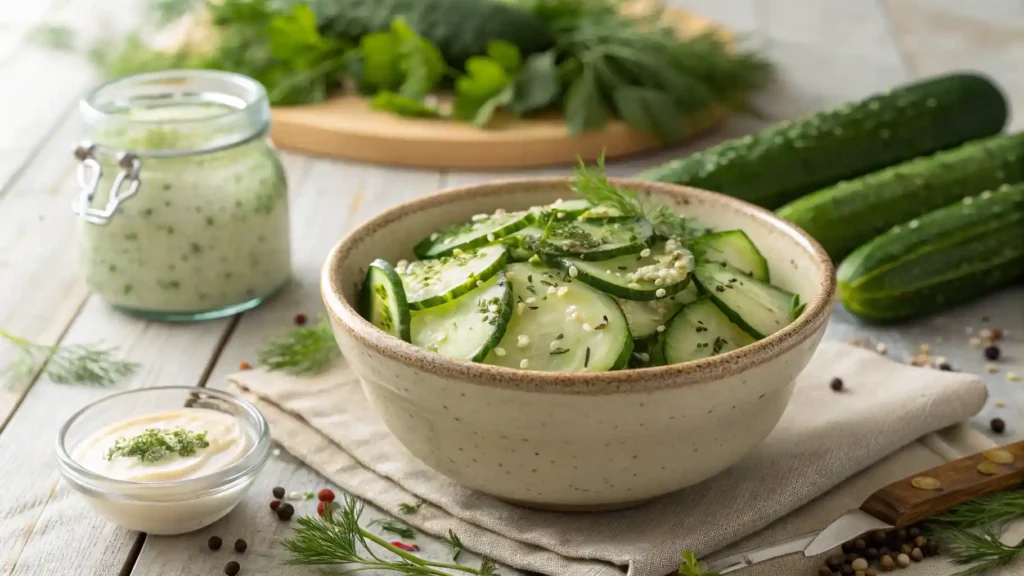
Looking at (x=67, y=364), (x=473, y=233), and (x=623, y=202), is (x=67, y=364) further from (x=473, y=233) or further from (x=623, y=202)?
(x=623, y=202)

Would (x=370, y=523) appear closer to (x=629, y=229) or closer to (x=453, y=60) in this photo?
(x=629, y=229)

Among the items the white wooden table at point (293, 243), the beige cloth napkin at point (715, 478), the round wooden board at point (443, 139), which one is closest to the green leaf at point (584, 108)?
the round wooden board at point (443, 139)

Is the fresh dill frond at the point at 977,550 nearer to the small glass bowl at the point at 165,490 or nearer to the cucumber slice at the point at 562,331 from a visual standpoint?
the cucumber slice at the point at 562,331

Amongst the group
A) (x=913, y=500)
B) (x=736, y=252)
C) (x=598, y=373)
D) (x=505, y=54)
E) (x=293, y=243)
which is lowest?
(x=293, y=243)

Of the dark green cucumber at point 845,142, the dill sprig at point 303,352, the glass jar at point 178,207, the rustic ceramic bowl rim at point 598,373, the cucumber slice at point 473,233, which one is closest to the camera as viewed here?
the rustic ceramic bowl rim at point 598,373

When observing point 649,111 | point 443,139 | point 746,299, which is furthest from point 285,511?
point 649,111

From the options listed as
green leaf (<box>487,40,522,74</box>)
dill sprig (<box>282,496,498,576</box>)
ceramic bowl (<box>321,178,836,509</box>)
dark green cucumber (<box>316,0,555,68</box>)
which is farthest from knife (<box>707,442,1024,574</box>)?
dark green cucumber (<box>316,0,555,68</box>)
